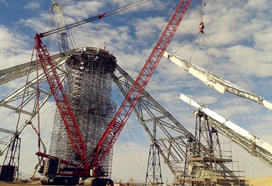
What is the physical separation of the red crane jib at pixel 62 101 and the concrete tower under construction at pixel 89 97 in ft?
13.1

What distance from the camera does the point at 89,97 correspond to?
62.0m

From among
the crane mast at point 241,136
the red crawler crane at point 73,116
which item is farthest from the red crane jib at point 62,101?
the crane mast at point 241,136

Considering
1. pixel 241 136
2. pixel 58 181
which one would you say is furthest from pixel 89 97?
pixel 241 136

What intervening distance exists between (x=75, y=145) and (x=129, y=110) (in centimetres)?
1546

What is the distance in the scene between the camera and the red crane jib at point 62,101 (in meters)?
51.6

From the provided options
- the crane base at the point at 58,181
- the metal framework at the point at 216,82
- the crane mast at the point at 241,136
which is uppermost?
the metal framework at the point at 216,82

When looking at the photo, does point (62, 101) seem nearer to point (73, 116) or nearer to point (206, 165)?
point (73, 116)

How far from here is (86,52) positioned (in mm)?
61375

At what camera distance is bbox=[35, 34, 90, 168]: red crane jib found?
169 ft

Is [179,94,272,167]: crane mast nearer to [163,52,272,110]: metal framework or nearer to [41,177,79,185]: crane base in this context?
[163,52,272,110]: metal framework

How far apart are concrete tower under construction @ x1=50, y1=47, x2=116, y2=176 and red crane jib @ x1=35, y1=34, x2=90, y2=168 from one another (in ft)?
13.1

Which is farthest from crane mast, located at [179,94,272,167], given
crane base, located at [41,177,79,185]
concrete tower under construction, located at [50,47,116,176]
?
crane base, located at [41,177,79,185]

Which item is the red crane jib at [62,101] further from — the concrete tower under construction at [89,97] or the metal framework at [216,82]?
the metal framework at [216,82]

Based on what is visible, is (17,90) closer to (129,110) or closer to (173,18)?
(129,110)
